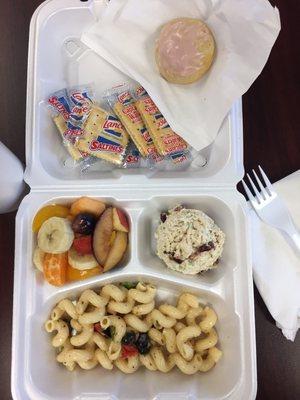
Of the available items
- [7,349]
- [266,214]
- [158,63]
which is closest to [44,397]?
[7,349]

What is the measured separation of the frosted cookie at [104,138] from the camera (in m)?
0.99

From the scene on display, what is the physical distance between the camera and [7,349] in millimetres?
996

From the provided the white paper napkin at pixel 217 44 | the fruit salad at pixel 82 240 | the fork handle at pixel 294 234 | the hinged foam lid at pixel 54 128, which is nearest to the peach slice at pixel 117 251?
the fruit salad at pixel 82 240

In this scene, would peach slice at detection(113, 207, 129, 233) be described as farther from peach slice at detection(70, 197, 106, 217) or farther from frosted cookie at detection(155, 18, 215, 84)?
frosted cookie at detection(155, 18, 215, 84)

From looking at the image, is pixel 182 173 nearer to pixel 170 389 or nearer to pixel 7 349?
pixel 170 389

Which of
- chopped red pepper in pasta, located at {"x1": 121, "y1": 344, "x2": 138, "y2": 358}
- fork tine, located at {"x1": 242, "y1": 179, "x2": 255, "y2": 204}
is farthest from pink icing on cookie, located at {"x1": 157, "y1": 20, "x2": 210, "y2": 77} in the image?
chopped red pepper in pasta, located at {"x1": 121, "y1": 344, "x2": 138, "y2": 358}

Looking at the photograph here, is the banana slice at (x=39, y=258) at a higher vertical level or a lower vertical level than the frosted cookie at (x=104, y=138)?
lower

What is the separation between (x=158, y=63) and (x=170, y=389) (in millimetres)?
713

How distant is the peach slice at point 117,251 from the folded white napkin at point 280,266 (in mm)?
290

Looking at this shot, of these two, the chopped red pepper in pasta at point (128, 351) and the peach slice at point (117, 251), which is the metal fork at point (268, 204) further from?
the chopped red pepper in pasta at point (128, 351)

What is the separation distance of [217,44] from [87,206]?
1.52 ft

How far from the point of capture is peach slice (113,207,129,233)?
946 mm

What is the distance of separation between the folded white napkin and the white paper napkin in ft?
0.72

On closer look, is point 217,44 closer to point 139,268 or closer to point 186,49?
point 186,49
